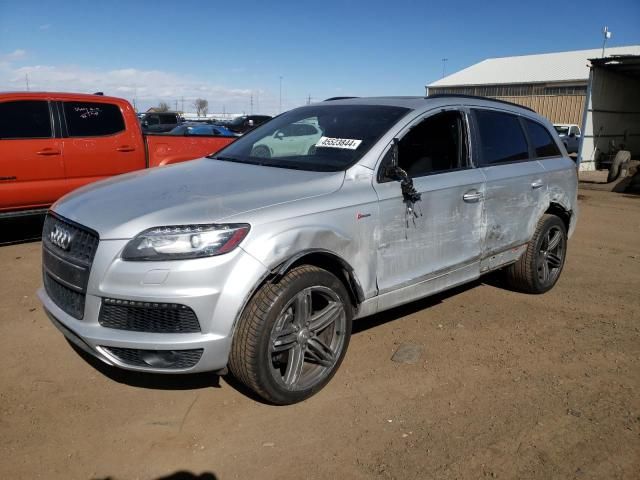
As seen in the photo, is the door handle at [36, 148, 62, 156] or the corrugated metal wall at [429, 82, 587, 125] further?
the corrugated metal wall at [429, 82, 587, 125]

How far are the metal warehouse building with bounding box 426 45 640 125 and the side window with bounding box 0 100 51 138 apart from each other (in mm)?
35408

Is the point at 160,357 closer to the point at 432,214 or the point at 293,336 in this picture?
the point at 293,336

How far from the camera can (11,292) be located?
4.81 meters

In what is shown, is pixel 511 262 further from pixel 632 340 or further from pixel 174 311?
pixel 174 311

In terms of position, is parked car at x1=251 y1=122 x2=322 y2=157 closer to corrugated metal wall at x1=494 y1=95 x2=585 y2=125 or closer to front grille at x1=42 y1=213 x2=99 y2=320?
front grille at x1=42 y1=213 x2=99 y2=320

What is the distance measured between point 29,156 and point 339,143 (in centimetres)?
452

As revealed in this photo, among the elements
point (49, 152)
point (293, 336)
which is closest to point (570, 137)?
point (49, 152)

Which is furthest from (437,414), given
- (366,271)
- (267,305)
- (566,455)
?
(267,305)

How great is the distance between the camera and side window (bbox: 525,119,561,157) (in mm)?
4910

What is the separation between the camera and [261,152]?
402 cm

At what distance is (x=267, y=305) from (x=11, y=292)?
3.35m

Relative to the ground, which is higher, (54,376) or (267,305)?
(267,305)

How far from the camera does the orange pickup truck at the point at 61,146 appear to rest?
613cm

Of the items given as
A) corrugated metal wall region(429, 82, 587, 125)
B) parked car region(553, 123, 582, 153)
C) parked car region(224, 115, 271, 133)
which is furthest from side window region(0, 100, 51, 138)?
corrugated metal wall region(429, 82, 587, 125)
